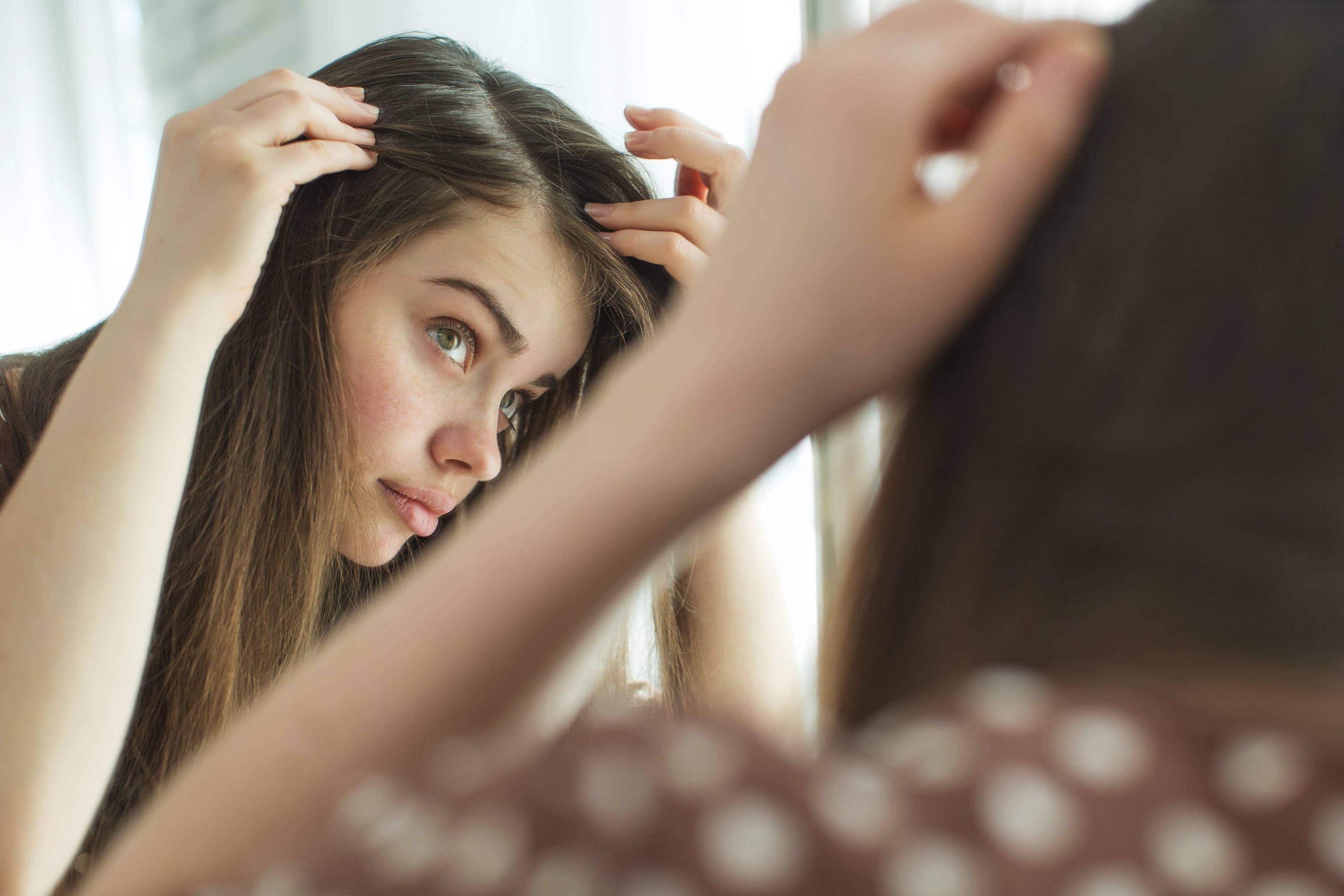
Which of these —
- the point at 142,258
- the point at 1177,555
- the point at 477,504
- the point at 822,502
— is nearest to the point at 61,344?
the point at 142,258

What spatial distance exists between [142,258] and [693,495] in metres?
0.71

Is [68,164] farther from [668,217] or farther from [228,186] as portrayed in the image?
[668,217]

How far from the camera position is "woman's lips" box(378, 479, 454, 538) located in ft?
3.38

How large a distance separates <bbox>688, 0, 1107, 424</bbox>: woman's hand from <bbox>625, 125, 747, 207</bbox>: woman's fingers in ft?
2.49

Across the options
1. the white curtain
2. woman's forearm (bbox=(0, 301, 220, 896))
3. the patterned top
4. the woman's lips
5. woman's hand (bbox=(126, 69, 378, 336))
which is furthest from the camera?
the white curtain

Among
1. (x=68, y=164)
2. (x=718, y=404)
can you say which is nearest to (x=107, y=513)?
(x=718, y=404)

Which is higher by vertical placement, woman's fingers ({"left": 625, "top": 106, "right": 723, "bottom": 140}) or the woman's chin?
woman's fingers ({"left": 625, "top": 106, "right": 723, "bottom": 140})

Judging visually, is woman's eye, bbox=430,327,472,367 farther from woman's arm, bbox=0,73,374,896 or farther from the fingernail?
the fingernail

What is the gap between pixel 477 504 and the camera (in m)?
1.20

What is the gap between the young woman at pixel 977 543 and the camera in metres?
0.17

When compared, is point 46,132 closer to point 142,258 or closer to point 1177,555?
point 142,258

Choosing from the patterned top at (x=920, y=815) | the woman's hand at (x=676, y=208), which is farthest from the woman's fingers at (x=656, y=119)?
the patterned top at (x=920, y=815)

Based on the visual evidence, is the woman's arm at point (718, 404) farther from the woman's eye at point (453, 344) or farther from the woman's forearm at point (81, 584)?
the woman's eye at point (453, 344)

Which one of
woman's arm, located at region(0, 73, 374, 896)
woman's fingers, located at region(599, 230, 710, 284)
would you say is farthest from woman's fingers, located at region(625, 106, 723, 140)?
woman's arm, located at region(0, 73, 374, 896)
